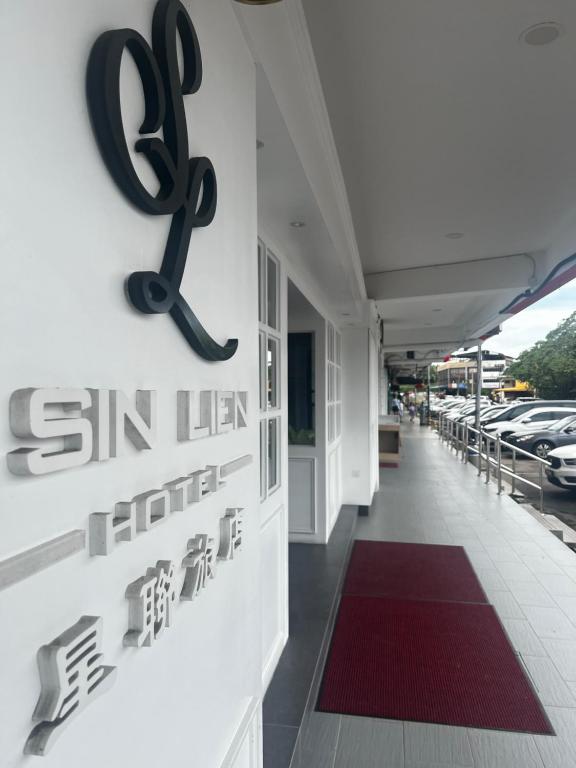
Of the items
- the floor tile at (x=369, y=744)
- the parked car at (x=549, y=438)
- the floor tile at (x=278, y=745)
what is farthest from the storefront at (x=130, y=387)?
the parked car at (x=549, y=438)

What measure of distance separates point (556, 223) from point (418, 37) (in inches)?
105

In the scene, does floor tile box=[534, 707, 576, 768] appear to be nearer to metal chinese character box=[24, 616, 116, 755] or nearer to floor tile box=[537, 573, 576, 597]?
floor tile box=[537, 573, 576, 597]

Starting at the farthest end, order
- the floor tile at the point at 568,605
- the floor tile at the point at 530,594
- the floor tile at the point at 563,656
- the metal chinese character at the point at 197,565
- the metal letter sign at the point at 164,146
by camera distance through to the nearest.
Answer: the floor tile at the point at 530,594 → the floor tile at the point at 568,605 → the floor tile at the point at 563,656 → the metal chinese character at the point at 197,565 → the metal letter sign at the point at 164,146

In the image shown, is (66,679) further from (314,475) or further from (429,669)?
(314,475)

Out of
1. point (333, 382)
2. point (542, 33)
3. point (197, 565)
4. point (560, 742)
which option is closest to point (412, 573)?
point (560, 742)

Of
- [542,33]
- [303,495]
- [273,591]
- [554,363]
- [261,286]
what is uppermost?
[542,33]

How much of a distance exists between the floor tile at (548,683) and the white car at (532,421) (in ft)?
31.6

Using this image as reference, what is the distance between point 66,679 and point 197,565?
0.36 m

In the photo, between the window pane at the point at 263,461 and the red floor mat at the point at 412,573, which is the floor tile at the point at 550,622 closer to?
the red floor mat at the point at 412,573

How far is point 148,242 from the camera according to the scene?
0.74 meters

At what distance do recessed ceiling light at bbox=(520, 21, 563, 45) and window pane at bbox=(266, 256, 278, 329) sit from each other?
141 cm

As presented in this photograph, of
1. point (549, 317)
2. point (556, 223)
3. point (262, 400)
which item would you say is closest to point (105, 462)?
point (262, 400)

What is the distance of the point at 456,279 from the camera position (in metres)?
5.16

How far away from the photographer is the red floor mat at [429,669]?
216cm
